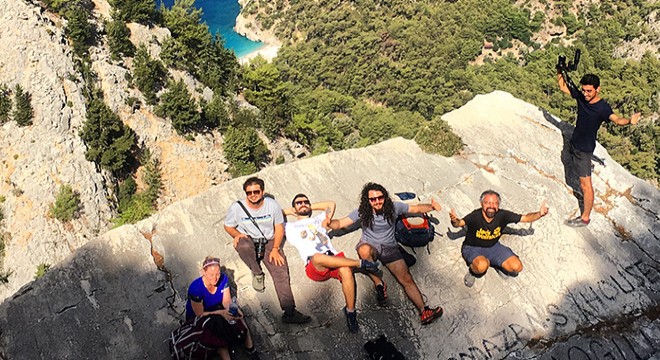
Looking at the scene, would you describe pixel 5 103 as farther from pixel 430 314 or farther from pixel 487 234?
pixel 487 234

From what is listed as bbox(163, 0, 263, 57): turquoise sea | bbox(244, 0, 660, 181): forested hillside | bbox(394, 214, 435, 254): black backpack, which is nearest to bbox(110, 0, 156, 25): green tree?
bbox(244, 0, 660, 181): forested hillside

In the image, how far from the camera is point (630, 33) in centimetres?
5381

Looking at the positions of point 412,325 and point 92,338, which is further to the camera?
point 412,325

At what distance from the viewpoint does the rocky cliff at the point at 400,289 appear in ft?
17.1

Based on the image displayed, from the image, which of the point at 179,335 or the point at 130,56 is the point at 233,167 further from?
the point at 179,335

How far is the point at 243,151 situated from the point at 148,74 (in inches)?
243

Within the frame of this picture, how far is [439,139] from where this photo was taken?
8.42 m

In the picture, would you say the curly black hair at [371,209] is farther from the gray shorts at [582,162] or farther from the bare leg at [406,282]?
the gray shorts at [582,162]

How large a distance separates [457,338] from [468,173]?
10.5 ft

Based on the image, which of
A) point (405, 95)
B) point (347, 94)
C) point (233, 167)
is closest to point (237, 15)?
point (347, 94)

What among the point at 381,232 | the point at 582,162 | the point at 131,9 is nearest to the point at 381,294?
the point at 381,232

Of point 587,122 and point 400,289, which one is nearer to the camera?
point 400,289

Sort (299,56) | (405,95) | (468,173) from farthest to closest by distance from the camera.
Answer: (299,56) < (405,95) < (468,173)

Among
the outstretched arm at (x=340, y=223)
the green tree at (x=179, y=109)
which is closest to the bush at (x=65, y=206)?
the green tree at (x=179, y=109)
